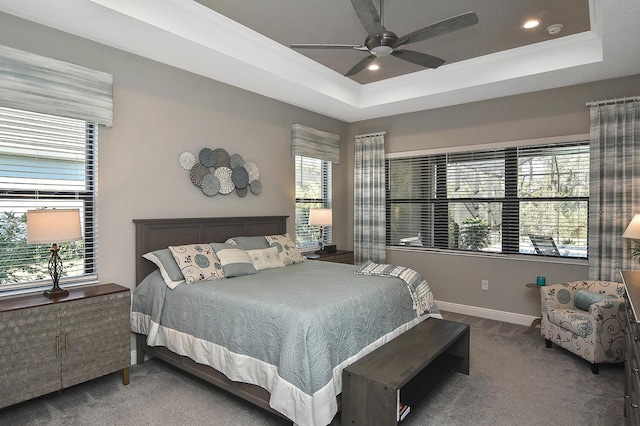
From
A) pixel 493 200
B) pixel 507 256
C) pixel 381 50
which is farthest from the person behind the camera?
pixel 493 200

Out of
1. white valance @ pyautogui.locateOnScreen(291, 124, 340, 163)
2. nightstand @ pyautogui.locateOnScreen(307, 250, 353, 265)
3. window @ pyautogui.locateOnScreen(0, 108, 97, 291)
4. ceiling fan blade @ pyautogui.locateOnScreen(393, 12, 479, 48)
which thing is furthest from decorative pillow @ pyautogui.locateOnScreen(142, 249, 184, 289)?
ceiling fan blade @ pyautogui.locateOnScreen(393, 12, 479, 48)

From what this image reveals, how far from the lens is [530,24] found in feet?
11.1

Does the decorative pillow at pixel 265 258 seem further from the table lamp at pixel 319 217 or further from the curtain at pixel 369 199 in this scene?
the curtain at pixel 369 199

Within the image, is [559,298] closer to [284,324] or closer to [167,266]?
[284,324]

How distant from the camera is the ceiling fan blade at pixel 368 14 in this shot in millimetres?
2338

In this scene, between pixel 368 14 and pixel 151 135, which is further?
pixel 151 135

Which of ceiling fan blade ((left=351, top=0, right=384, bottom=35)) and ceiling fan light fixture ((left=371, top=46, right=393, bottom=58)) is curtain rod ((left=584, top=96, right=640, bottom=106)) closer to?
ceiling fan light fixture ((left=371, top=46, right=393, bottom=58))

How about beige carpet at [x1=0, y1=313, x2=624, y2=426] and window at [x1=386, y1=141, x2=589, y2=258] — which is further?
window at [x1=386, y1=141, x2=589, y2=258]

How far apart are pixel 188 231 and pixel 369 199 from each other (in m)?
2.84

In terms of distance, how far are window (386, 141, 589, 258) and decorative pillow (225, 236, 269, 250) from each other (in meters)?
2.32

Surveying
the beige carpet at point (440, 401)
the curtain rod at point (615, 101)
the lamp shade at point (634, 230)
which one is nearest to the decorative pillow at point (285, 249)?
the beige carpet at point (440, 401)

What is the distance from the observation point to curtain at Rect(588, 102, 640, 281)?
385 centimetres

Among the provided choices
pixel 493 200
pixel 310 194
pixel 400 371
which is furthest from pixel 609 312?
pixel 310 194

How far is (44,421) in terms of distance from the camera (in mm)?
2479
